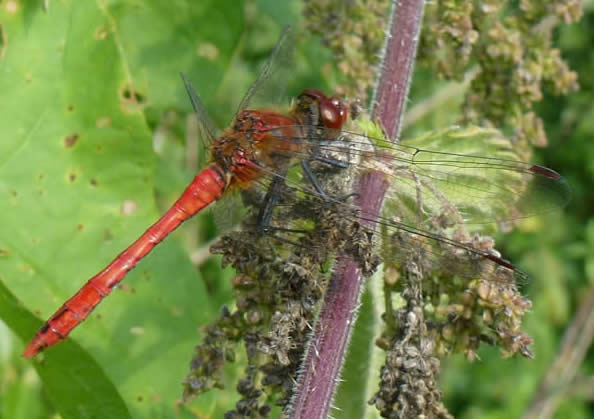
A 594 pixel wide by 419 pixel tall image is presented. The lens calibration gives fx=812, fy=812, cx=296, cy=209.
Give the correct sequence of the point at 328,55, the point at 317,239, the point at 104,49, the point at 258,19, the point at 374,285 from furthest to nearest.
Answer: the point at 258,19
the point at 328,55
the point at 104,49
the point at 374,285
the point at 317,239

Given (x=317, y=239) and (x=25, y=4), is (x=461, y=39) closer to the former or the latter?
(x=317, y=239)

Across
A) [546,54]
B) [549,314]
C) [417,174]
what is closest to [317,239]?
[417,174]

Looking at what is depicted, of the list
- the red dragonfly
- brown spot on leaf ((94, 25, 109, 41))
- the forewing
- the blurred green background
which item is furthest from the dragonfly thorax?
brown spot on leaf ((94, 25, 109, 41))

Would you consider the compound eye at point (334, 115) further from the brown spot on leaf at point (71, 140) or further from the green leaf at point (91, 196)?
the brown spot on leaf at point (71, 140)

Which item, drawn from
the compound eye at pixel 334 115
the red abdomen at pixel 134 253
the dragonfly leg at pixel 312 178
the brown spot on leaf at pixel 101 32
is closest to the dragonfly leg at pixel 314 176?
the dragonfly leg at pixel 312 178

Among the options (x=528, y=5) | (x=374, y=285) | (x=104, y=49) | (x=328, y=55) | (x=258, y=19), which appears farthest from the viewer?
(x=258, y=19)

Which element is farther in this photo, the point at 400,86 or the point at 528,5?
the point at 528,5

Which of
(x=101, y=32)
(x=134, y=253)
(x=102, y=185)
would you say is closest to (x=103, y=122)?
(x=102, y=185)

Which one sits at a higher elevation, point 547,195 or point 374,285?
point 547,195

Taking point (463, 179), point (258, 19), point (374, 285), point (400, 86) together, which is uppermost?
point (258, 19)
